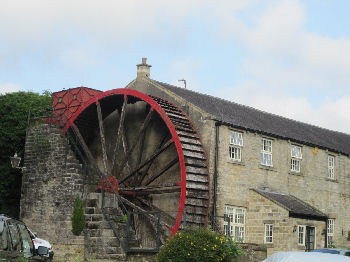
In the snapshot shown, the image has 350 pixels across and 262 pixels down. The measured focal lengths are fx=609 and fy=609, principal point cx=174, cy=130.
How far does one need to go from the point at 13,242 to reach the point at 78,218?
10847 mm

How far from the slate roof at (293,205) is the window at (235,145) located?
1.59m

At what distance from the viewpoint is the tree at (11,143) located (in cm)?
2984

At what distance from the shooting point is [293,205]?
2425 centimetres

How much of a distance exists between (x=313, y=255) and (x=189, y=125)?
14452 mm

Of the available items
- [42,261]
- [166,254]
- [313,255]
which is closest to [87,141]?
[166,254]

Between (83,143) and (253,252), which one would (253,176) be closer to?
(253,252)

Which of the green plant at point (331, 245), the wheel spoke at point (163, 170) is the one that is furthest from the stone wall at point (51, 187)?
the green plant at point (331, 245)

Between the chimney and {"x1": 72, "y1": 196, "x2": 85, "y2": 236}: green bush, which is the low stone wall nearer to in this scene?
{"x1": 72, "y1": 196, "x2": 85, "y2": 236}: green bush

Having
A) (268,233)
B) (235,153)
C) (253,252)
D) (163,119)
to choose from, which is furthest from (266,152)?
(253,252)

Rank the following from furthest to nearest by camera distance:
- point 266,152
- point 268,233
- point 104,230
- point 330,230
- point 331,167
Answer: point 331,167
point 330,230
point 266,152
point 268,233
point 104,230

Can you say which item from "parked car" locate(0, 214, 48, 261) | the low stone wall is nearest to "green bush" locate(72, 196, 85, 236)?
the low stone wall

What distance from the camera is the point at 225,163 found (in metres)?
23.8

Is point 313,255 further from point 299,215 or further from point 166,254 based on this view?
point 299,215

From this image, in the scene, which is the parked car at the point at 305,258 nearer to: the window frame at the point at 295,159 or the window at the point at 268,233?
the window at the point at 268,233
